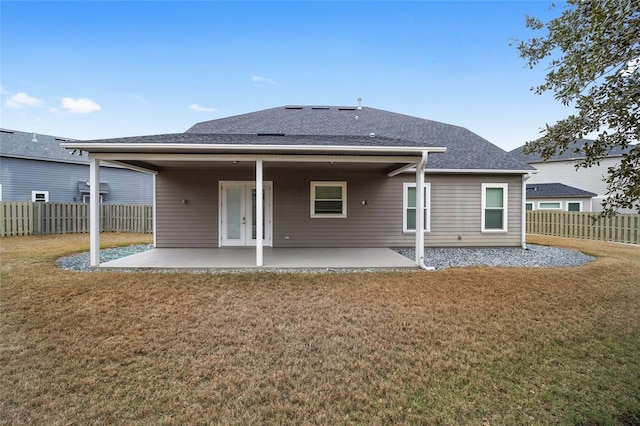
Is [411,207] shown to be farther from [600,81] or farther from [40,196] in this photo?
[40,196]

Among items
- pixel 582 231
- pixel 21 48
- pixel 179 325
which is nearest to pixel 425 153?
pixel 179 325

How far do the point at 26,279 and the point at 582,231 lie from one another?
2022 centimetres

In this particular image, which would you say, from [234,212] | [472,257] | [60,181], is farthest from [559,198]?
[60,181]

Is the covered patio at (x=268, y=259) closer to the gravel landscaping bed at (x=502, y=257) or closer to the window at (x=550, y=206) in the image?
the gravel landscaping bed at (x=502, y=257)

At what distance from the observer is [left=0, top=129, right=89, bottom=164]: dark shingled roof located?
17.5 metres

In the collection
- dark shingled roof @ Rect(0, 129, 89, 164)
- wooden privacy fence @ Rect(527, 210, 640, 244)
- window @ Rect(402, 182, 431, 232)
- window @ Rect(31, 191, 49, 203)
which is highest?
dark shingled roof @ Rect(0, 129, 89, 164)

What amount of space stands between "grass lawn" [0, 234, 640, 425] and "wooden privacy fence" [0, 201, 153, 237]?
9.47m

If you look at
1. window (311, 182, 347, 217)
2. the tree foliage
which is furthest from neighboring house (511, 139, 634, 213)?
the tree foliage

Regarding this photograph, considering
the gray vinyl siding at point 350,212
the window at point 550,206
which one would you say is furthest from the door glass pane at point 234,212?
the window at point 550,206

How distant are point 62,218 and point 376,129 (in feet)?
A: 49.4

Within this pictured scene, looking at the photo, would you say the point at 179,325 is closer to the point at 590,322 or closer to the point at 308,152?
the point at 308,152

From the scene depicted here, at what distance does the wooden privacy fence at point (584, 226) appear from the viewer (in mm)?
12594

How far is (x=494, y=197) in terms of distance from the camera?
1070 cm

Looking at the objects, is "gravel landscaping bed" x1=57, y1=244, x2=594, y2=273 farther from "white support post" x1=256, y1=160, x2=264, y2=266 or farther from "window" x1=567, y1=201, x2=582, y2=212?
"window" x1=567, y1=201, x2=582, y2=212
